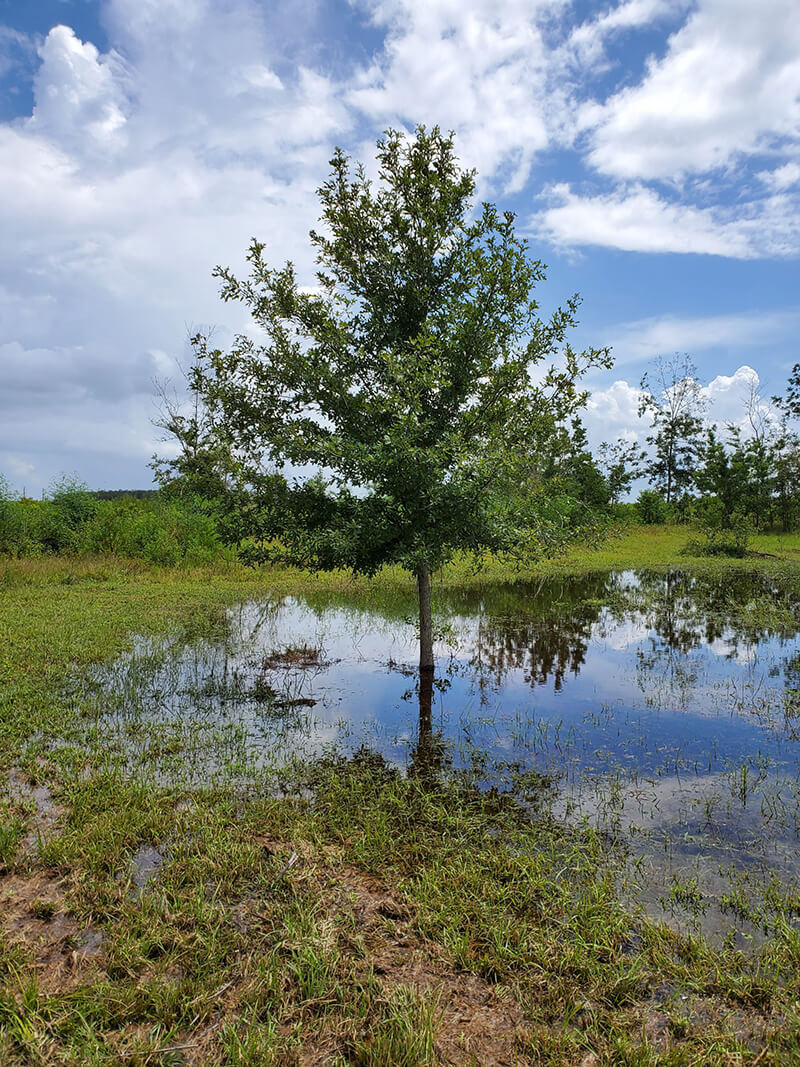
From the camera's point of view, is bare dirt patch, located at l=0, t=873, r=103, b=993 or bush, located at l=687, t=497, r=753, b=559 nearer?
bare dirt patch, located at l=0, t=873, r=103, b=993

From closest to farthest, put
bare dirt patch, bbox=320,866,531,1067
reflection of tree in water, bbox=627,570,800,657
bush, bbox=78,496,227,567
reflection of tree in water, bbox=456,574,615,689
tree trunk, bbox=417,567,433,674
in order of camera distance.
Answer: bare dirt patch, bbox=320,866,531,1067 → tree trunk, bbox=417,567,433,674 → reflection of tree in water, bbox=456,574,615,689 → reflection of tree in water, bbox=627,570,800,657 → bush, bbox=78,496,227,567

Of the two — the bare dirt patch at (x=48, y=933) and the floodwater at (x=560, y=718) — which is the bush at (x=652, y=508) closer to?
the floodwater at (x=560, y=718)

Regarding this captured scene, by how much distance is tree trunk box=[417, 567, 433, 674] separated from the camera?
1026 cm

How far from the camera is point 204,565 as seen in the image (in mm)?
25703

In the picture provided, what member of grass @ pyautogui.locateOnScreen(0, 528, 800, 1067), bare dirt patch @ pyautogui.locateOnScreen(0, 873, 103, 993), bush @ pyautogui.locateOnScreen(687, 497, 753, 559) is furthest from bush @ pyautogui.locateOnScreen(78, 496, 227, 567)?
bush @ pyautogui.locateOnScreen(687, 497, 753, 559)

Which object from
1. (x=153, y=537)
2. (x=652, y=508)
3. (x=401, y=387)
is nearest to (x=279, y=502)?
(x=401, y=387)

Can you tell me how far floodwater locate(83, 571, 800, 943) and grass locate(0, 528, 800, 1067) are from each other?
529 millimetres

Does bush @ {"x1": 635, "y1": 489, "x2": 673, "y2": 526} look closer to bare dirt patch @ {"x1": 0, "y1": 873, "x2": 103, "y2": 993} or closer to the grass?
the grass

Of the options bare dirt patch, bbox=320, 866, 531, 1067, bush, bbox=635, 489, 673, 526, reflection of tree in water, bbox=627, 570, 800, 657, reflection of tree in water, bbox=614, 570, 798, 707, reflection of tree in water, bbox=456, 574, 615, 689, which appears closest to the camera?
bare dirt patch, bbox=320, 866, 531, 1067

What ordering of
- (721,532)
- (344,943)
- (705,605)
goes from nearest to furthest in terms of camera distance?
(344,943), (705,605), (721,532)

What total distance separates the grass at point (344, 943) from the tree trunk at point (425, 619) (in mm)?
3960

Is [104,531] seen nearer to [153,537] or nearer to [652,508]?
[153,537]

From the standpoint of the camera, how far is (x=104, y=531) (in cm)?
2655

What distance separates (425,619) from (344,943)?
673cm
